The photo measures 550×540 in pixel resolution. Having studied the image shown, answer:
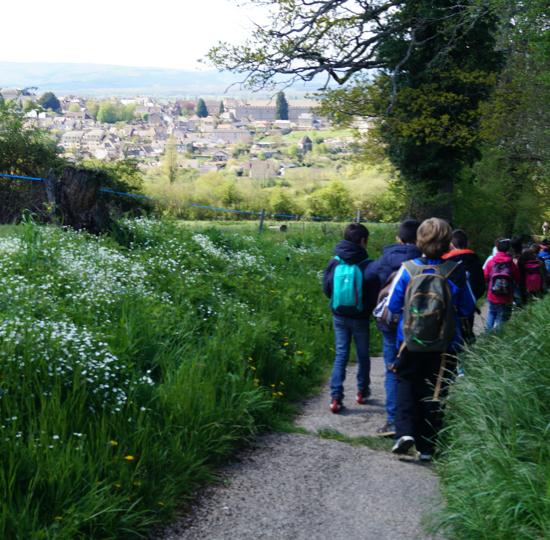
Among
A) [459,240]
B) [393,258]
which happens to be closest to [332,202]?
[459,240]

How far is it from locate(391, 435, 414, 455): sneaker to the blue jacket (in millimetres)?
744

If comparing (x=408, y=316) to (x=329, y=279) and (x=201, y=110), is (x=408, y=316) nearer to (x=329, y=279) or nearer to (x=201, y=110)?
(x=329, y=279)

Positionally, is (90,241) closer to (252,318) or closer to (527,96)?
(252,318)

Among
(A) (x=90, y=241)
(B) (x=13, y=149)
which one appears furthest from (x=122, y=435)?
(B) (x=13, y=149)

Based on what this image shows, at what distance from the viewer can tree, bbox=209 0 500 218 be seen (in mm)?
22547

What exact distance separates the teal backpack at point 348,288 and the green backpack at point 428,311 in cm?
153

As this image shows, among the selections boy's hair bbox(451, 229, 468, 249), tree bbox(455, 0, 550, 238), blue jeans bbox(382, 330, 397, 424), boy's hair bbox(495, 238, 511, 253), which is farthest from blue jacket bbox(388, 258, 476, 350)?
tree bbox(455, 0, 550, 238)

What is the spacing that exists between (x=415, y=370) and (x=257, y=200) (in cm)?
4002

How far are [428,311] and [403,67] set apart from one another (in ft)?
61.0

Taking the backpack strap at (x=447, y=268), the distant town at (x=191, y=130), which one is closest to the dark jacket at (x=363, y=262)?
the backpack strap at (x=447, y=268)

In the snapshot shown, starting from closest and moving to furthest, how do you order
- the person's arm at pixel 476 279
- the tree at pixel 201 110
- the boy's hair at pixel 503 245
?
the person's arm at pixel 476 279, the boy's hair at pixel 503 245, the tree at pixel 201 110

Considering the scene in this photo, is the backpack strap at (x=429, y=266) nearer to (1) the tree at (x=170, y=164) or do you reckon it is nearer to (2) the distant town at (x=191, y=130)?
(1) the tree at (x=170, y=164)

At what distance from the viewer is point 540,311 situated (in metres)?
7.58

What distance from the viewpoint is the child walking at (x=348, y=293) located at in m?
7.92
